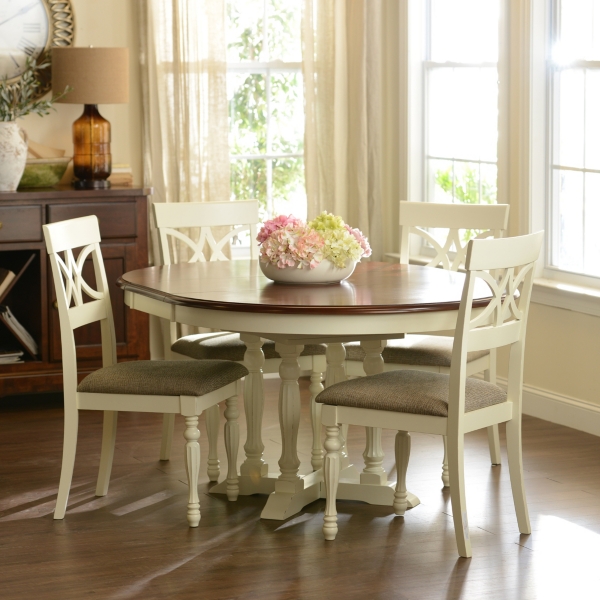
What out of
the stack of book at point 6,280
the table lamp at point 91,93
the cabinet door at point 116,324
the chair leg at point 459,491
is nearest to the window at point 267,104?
the table lamp at point 91,93

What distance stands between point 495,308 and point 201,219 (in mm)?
1560

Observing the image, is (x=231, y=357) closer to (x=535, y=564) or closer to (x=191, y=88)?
(x=535, y=564)

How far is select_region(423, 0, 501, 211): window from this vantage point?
5172 mm

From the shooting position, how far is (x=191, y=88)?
5398 millimetres

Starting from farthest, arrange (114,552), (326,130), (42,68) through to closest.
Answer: (326,130) → (42,68) → (114,552)

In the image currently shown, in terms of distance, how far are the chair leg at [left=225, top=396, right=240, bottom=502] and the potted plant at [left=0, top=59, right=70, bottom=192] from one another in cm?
189

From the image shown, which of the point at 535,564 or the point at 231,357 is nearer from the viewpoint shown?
the point at 535,564

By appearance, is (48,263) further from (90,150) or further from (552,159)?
(552,159)

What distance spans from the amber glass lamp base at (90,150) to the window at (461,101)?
1743mm

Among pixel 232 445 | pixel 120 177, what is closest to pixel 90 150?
pixel 120 177

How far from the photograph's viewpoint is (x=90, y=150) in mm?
5117

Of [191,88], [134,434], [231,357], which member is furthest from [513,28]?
[134,434]

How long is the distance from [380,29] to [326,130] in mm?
609

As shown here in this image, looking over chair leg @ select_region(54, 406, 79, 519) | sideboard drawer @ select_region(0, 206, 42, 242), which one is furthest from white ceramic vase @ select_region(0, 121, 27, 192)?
chair leg @ select_region(54, 406, 79, 519)
